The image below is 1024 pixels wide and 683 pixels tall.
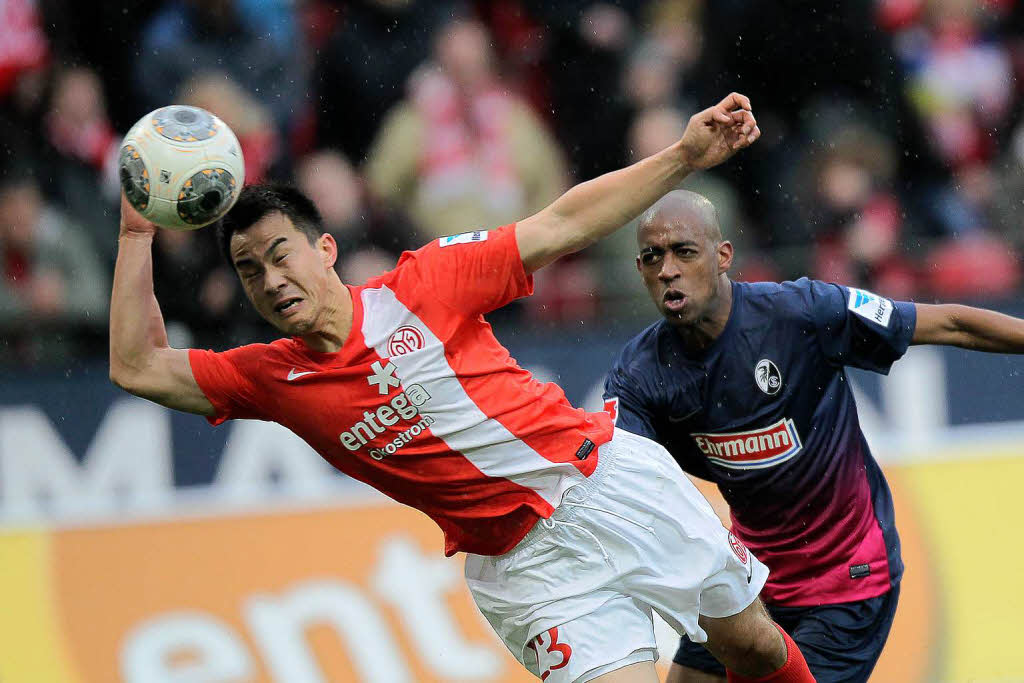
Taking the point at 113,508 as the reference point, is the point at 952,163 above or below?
above

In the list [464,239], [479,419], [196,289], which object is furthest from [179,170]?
[196,289]

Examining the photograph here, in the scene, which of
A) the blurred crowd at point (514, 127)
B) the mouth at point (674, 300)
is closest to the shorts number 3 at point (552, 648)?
the mouth at point (674, 300)

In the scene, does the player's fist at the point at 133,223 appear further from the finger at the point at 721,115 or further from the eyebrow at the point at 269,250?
the finger at the point at 721,115

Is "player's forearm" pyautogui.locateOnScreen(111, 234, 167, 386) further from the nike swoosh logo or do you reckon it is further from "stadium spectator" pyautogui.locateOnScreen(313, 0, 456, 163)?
"stadium spectator" pyautogui.locateOnScreen(313, 0, 456, 163)

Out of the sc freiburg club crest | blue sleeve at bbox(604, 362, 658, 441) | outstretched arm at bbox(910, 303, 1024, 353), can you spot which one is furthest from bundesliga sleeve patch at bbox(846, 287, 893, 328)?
blue sleeve at bbox(604, 362, 658, 441)

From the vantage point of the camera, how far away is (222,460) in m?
7.77

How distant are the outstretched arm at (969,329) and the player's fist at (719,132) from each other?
123 centimetres

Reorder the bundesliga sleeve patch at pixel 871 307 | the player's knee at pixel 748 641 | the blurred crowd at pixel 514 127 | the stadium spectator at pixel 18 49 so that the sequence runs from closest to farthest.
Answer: the player's knee at pixel 748 641 → the bundesliga sleeve patch at pixel 871 307 → the blurred crowd at pixel 514 127 → the stadium spectator at pixel 18 49

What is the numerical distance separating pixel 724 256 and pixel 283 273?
1711mm

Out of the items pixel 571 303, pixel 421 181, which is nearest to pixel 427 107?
pixel 421 181

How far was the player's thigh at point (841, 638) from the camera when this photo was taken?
5215mm

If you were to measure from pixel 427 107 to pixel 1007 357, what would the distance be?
12.0ft

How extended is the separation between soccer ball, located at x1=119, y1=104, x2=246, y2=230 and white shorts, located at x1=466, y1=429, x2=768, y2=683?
4.72ft

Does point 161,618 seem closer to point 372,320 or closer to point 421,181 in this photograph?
point 421,181
